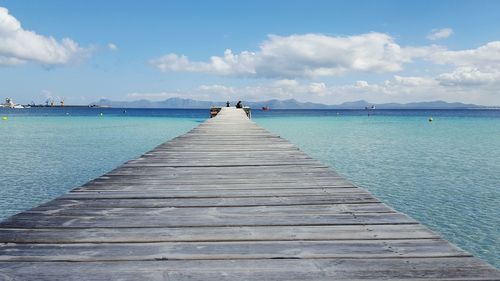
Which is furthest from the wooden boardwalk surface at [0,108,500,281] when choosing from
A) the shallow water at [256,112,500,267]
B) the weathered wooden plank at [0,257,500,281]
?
the shallow water at [256,112,500,267]

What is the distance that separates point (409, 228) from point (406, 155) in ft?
66.6

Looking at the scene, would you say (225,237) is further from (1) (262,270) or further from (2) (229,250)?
(1) (262,270)

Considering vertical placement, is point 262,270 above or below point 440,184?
above

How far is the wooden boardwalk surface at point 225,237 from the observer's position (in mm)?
2205

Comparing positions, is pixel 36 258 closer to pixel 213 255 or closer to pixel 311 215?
pixel 213 255

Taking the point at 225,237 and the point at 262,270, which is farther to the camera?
the point at 225,237

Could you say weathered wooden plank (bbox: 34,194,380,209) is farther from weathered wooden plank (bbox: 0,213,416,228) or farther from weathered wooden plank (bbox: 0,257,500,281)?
weathered wooden plank (bbox: 0,257,500,281)

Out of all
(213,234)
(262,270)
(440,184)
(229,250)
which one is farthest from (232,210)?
(440,184)

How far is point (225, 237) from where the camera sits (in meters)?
2.80

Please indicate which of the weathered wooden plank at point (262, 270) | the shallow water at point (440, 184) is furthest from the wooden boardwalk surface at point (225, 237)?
the shallow water at point (440, 184)

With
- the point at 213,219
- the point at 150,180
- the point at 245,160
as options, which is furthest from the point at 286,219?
the point at 245,160

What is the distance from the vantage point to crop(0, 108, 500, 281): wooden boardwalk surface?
2.21 metres

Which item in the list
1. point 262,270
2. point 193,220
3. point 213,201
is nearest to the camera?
point 262,270

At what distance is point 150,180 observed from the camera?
5.17 metres
